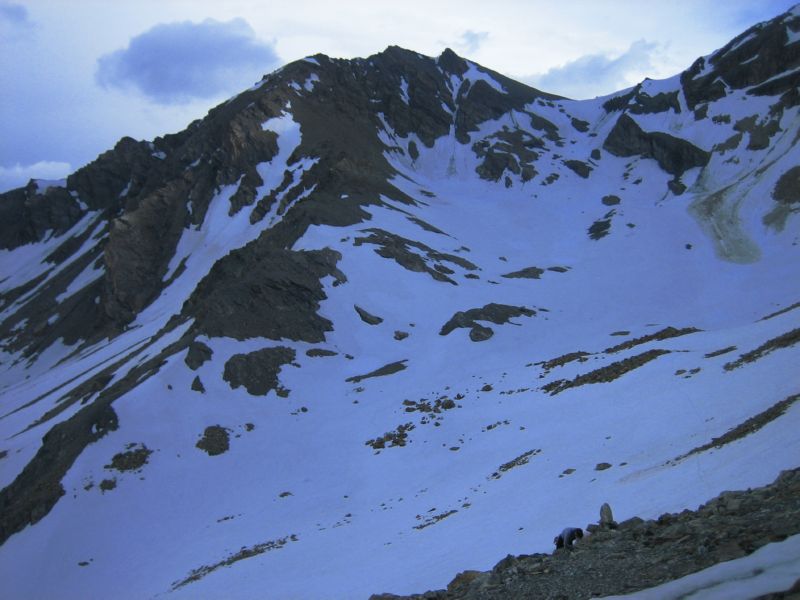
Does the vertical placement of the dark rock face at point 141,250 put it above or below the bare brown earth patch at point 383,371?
above

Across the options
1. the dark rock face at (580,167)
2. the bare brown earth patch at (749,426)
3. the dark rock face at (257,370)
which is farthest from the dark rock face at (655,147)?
the bare brown earth patch at (749,426)

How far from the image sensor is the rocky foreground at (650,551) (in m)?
7.35

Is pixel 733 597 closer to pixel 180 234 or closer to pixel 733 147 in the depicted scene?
pixel 180 234

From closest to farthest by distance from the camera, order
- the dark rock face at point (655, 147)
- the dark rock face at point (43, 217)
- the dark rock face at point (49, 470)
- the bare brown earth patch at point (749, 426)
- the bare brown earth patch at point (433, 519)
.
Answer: the bare brown earth patch at point (749, 426) < the bare brown earth patch at point (433, 519) < the dark rock face at point (49, 470) < the dark rock face at point (655, 147) < the dark rock face at point (43, 217)

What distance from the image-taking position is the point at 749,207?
7425 centimetres

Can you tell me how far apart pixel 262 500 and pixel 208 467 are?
4.75 m

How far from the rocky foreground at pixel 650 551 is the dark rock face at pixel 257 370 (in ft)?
98.5

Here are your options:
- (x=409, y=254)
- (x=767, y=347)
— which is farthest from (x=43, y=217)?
(x=767, y=347)

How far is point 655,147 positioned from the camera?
97875mm

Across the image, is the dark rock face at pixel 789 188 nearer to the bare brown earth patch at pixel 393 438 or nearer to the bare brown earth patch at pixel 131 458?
the bare brown earth patch at pixel 393 438

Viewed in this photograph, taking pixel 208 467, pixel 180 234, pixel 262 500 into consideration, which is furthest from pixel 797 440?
pixel 180 234

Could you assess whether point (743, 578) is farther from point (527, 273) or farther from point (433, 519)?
point (527, 273)

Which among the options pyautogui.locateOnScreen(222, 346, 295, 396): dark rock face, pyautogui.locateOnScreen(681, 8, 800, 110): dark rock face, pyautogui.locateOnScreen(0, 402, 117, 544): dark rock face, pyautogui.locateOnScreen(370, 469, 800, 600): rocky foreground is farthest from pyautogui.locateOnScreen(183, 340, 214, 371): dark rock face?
pyautogui.locateOnScreen(681, 8, 800, 110): dark rock face

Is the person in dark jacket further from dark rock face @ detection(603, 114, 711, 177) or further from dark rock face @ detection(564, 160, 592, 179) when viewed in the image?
dark rock face @ detection(564, 160, 592, 179)
